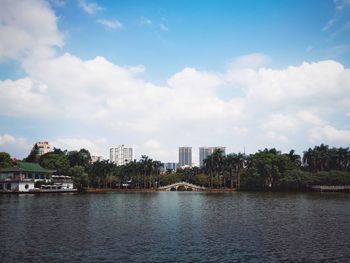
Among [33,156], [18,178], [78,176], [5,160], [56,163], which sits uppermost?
[33,156]

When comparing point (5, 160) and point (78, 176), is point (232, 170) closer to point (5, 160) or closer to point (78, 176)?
point (78, 176)

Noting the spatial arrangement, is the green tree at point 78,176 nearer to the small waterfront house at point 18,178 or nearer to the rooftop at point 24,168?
the rooftop at point 24,168

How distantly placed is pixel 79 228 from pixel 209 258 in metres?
18.0

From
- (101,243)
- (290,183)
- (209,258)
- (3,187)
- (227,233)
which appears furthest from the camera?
(290,183)

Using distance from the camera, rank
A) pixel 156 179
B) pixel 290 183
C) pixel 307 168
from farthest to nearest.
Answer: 1. pixel 156 179
2. pixel 307 168
3. pixel 290 183

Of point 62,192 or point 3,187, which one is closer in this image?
point 3,187

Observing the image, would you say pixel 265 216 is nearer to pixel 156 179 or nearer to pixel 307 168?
pixel 307 168

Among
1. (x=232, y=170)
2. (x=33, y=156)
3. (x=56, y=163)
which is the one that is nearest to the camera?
(x=56, y=163)

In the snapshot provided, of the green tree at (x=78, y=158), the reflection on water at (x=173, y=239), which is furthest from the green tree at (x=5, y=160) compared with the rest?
the reflection on water at (x=173, y=239)

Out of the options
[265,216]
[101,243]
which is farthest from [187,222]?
[101,243]

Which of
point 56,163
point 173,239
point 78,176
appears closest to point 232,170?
point 78,176

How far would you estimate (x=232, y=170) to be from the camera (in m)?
176

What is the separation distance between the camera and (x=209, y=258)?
2603 cm

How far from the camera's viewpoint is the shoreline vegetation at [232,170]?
141250mm
